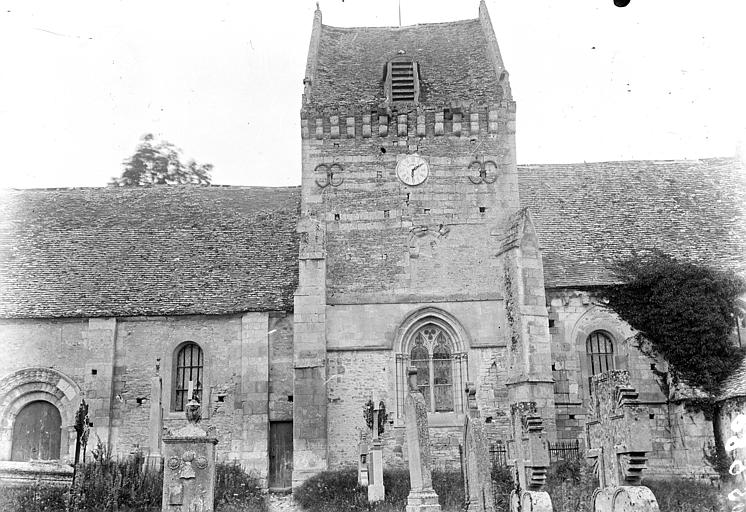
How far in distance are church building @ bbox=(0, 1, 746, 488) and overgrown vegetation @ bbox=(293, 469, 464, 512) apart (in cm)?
50

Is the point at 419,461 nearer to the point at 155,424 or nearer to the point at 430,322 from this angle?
the point at 430,322

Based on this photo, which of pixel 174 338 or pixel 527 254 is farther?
pixel 174 338

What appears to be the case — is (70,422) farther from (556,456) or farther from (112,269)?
(556,456)

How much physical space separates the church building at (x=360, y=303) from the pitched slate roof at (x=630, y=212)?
11 centimetres

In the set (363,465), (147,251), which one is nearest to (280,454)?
(363,465)

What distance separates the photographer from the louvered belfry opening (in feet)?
83.7

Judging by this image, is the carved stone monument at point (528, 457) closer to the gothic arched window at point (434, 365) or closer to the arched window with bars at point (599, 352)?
the gothic arched window at point (434, 365)

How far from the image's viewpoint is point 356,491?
20.5 meters

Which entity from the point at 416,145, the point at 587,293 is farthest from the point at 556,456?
the point at 416,145

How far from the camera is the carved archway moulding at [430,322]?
22703 mm

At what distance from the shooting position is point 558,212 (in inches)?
1056

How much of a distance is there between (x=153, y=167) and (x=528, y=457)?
29957 millimetres

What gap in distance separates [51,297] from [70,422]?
3.82 metres

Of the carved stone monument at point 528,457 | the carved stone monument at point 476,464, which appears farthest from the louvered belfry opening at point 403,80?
the carved stone monument at point 528,457
